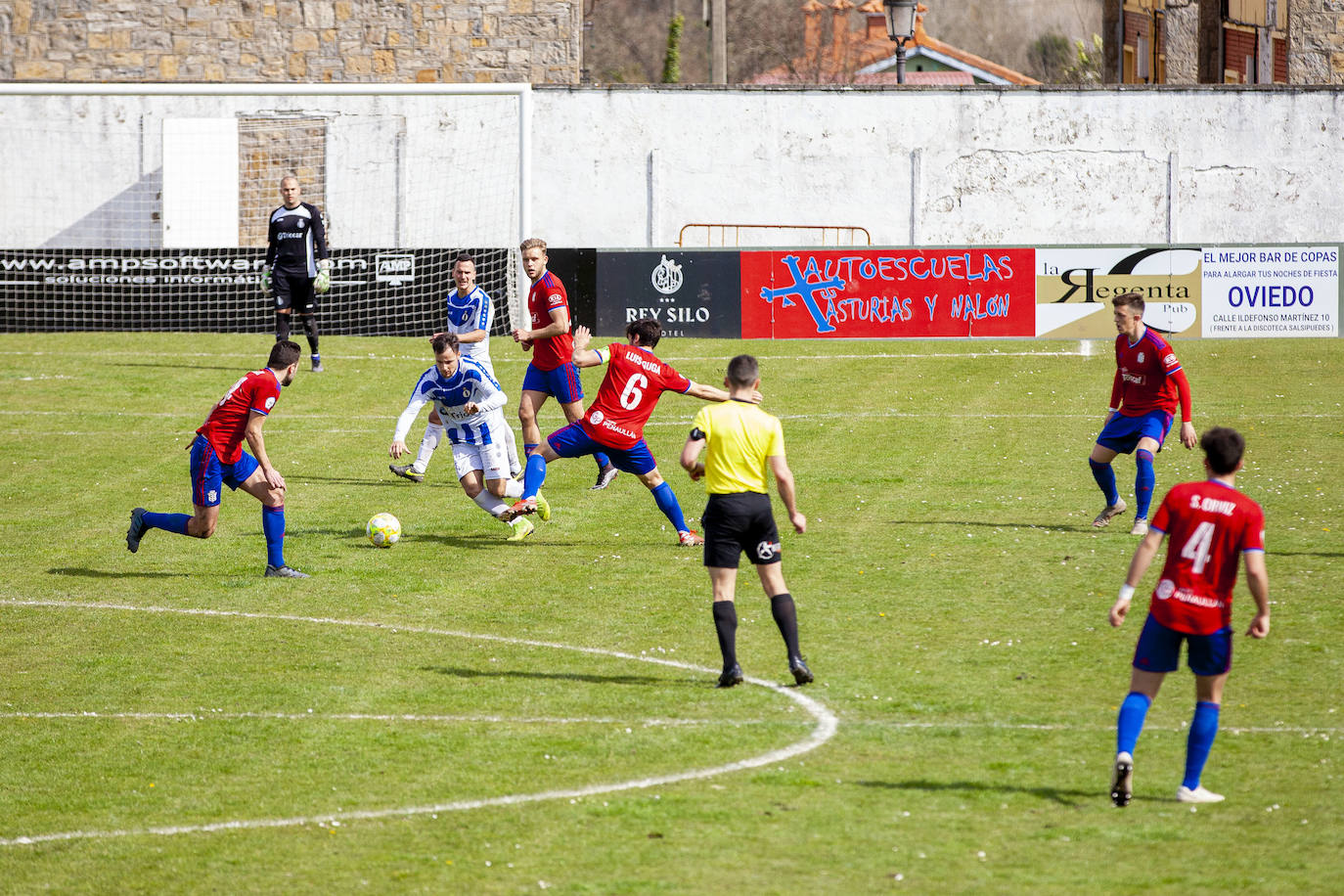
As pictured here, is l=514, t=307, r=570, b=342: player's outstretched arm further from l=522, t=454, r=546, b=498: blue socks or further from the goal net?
the goal net

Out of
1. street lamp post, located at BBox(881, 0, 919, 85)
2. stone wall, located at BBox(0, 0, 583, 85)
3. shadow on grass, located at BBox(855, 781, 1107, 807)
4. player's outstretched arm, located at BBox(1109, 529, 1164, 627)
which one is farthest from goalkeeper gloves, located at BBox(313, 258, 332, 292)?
player's outstretched arm, located at BBox(1109, 529, 1164, 627)

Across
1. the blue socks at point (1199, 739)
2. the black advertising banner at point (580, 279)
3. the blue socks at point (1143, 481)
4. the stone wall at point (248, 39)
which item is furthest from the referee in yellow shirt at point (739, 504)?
the stone wall at point (248, 39)

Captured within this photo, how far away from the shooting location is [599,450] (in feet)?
44.8

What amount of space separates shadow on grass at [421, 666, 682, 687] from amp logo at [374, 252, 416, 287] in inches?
766

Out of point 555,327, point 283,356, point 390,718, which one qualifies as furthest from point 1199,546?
point 555,327

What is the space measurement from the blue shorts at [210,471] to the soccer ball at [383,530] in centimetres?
141

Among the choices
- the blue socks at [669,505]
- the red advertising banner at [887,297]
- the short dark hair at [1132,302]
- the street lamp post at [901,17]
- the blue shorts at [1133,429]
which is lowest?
the blue socks at [669,505]

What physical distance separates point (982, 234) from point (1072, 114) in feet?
9.75

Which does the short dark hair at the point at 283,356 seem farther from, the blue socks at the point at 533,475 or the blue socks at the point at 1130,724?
the blue socks at the point at 1130,724

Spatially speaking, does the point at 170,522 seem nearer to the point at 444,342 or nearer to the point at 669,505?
the point at 444,342

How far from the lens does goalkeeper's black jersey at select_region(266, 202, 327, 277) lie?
2344cm

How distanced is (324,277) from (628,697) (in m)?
20.7

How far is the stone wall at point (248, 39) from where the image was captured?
36.9 meters

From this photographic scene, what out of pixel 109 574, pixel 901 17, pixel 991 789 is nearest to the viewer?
pixel 991 789
